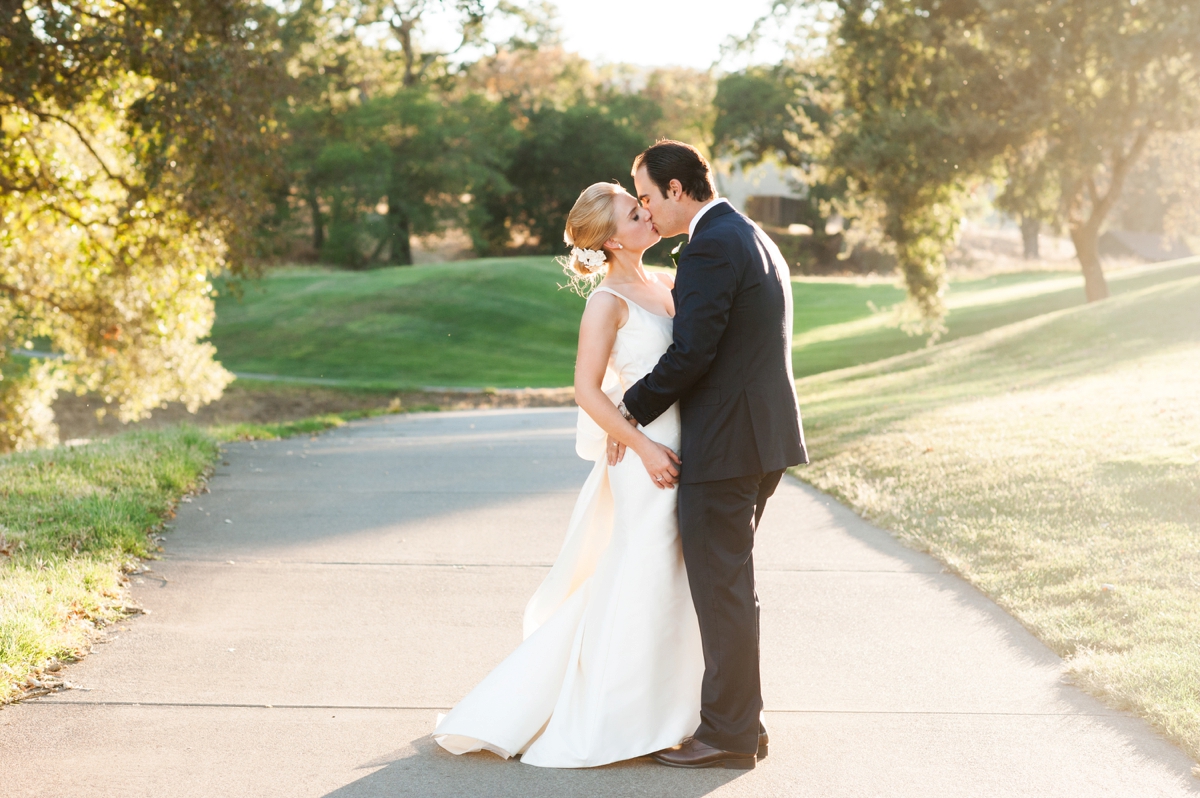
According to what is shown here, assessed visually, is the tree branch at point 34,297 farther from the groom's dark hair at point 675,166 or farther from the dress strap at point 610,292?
the groom's dark hair at point 675,166

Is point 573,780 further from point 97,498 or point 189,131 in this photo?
point 189,131

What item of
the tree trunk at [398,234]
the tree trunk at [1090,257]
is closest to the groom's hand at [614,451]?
the tree trunk at [1090,257]

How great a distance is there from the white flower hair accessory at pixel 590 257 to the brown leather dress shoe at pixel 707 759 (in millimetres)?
1859

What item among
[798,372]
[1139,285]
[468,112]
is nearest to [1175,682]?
[798,372]

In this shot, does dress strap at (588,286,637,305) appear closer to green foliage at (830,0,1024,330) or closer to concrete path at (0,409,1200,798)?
concrete path at (0,409,1200,798)

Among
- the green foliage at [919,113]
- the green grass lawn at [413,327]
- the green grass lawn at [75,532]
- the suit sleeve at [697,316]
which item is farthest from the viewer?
the green grass lawn at [413,327]

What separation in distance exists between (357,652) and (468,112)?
45.5 metres

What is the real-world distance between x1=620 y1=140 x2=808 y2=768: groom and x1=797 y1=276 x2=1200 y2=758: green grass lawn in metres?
1.77

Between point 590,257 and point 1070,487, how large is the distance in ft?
18.0

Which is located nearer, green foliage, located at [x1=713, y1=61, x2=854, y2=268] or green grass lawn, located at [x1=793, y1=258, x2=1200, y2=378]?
green grass lawn, located at [x1=793, y1=258, x2=1200, y2=378]

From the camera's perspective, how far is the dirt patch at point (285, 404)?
22516 mm

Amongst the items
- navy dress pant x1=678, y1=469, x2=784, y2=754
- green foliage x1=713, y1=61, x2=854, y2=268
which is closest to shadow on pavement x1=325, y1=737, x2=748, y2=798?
navy dress pant x1=678, y1=469, x2=784, y2=754

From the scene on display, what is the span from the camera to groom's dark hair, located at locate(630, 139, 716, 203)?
405 cm

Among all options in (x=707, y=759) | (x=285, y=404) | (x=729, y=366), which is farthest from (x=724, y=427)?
(x=285, y=404)
